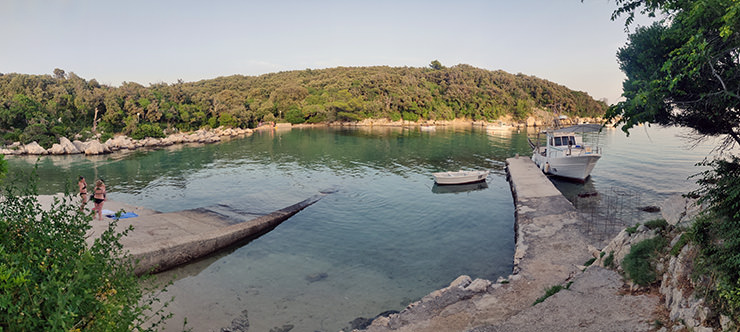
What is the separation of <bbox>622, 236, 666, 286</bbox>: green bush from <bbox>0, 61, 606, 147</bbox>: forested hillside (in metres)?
67.2

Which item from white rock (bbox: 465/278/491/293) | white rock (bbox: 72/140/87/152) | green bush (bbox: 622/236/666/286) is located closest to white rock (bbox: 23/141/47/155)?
white rock (bbox: 72/140/87/152)

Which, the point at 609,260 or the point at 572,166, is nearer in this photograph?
the point at 609,260

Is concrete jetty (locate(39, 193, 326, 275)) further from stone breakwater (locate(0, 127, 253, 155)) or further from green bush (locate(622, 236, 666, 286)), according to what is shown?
stone breakwater (locate(0, 127, 253, 155))

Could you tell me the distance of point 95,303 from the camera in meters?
5.05

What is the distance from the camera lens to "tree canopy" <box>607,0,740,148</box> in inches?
302

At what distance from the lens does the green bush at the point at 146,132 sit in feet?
218

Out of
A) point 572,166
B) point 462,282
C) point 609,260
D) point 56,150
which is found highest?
point 56,150

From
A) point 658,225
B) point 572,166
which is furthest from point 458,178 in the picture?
point 658,225

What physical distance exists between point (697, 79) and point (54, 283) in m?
13.0

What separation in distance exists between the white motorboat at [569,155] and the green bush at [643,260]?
24.8 metres

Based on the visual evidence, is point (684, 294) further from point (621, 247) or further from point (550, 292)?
point (621, 247)

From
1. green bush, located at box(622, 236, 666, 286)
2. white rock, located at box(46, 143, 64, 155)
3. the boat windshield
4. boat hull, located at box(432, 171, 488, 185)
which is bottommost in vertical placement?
boat hull, located at box(432, 171, 488, 185)

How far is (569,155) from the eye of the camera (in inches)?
1304

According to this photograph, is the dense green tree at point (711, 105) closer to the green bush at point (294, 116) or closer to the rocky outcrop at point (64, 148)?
the rocky outcrop at point (64, 148)
